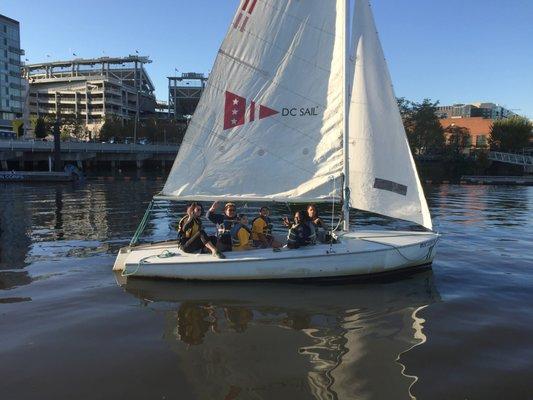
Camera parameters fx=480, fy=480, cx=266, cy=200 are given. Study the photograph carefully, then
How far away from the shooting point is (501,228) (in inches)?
922

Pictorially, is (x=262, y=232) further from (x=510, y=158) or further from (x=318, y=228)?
(x=510, y=158)

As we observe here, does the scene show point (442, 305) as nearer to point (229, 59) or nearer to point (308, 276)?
point (308, 276)

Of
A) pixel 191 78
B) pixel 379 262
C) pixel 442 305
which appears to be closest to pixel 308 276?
pixel 379 262

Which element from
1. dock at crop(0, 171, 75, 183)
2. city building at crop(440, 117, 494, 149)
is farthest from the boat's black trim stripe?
city building at crop(440, 117, 494, 149)

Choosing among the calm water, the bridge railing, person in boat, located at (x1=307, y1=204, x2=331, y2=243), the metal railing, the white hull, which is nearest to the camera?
the calm water

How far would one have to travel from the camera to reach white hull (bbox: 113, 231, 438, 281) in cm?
1143

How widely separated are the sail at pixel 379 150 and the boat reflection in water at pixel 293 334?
6.59 feet

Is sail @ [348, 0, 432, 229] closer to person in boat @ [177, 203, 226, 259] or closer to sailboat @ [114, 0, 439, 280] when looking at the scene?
sailboat @ [114, 0, 439, 280]

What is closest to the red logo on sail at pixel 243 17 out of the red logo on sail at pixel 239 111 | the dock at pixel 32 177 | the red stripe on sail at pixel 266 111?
the red logo on sail at pixel 239 111

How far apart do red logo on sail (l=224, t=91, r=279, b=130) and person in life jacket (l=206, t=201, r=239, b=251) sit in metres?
2.22

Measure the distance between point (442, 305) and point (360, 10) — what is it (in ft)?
24.2

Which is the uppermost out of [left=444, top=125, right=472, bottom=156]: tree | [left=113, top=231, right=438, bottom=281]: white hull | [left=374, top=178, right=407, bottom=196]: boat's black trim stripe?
[left=444, top=125, right=472, bottom=156]: tree

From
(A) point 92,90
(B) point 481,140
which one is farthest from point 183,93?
(B) point 481,140

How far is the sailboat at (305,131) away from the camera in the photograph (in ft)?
39.1
